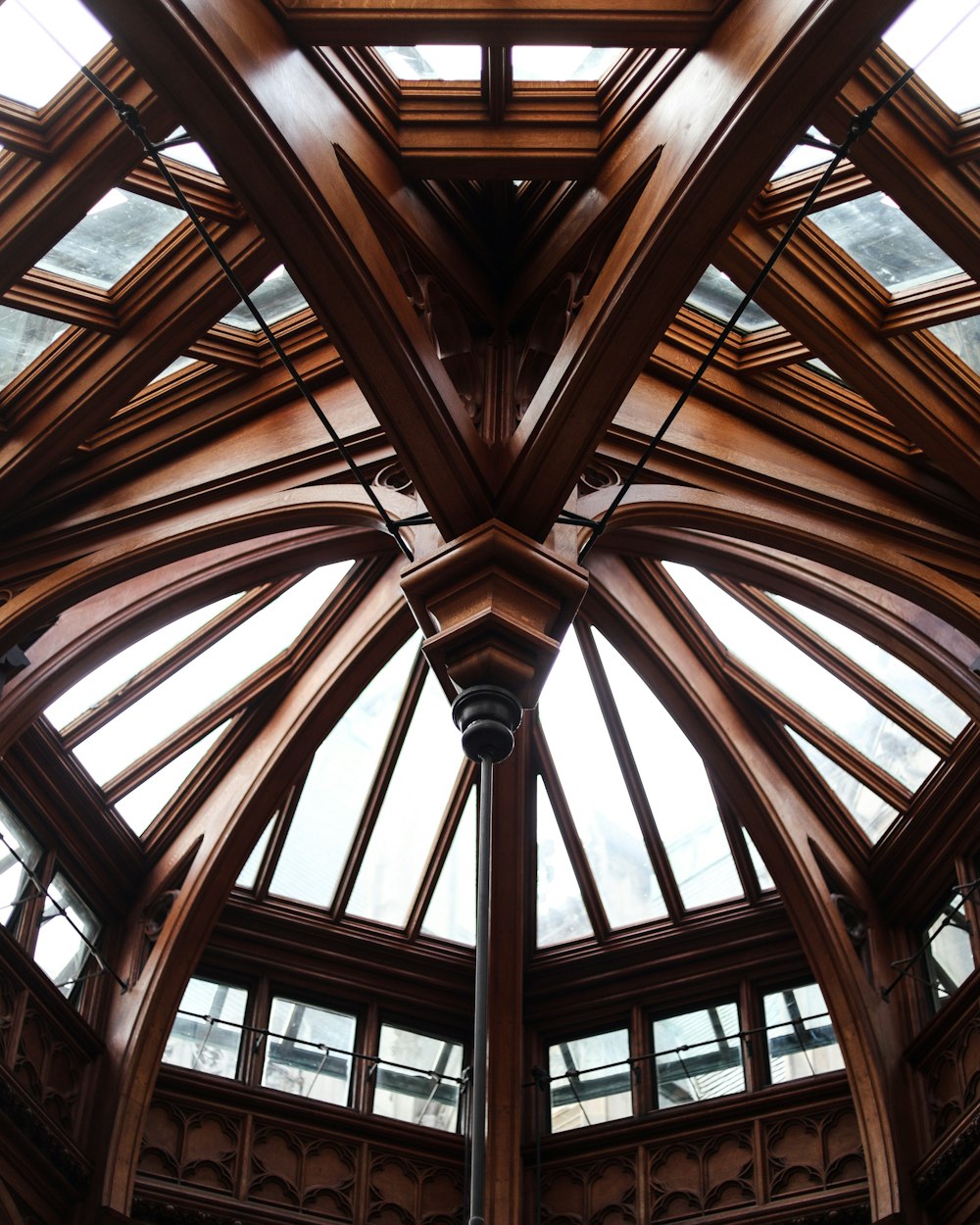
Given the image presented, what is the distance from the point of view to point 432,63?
26.2 feet

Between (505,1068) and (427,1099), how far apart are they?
2.96ft

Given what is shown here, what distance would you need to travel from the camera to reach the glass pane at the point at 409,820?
42.4 ft

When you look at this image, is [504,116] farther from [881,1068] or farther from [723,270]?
[881,1068]

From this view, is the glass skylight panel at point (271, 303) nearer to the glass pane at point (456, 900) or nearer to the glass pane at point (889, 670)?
the glass pane at point (889, 670)

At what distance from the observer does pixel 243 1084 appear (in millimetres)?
11914

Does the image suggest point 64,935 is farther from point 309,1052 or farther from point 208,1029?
point 309,1052

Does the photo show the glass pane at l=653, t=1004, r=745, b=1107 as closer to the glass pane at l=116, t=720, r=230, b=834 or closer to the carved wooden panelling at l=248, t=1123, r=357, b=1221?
the carved wooden panelling at l=248, t=1123, r=357, b=1221

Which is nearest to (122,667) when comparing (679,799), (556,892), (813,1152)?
(556,892)

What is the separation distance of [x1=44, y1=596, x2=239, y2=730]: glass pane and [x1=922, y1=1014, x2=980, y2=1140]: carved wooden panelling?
5629 mm

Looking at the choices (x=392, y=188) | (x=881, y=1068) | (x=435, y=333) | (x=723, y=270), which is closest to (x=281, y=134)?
(x=392, y=188)

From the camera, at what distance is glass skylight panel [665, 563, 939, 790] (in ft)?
37.7

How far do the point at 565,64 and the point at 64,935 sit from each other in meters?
6.92

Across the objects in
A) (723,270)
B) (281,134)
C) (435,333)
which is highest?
(723,270)

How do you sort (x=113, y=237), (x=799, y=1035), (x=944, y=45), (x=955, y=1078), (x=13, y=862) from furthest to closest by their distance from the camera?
(x=799, y=1035) → (x=13, y=862) → (x=955, y=1078) → (x=113, y=237) → (x=944, y=45)
